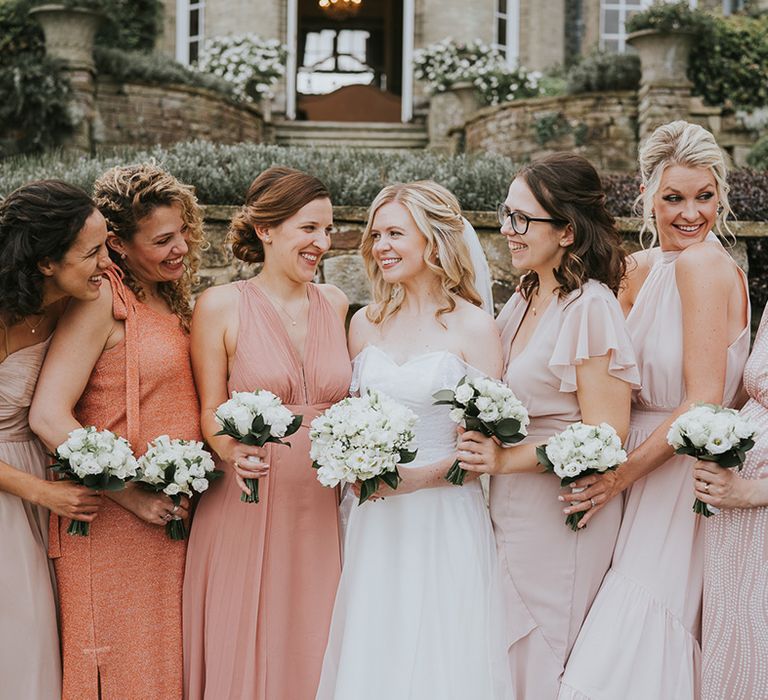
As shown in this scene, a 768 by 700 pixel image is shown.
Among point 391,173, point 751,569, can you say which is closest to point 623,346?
point 751,569

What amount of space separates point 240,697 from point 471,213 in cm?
388

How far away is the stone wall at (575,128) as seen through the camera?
12.7 meters

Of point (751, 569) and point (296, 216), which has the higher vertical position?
point (296, 216)

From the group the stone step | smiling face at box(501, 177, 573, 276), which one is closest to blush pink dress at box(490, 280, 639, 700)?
smiling face at box(501, 177, 573, 276)

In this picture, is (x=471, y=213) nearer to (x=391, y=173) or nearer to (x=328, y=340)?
(x=391, y=173)

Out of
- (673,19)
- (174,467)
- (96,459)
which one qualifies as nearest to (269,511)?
(174,467)

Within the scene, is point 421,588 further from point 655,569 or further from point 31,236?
point 31,236

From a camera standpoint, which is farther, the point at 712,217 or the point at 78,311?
the point at 712,217

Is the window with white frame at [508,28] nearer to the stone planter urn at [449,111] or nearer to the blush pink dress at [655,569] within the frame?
the stone planter urn at [449,111]

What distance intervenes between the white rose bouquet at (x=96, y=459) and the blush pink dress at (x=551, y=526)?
1.40 meters

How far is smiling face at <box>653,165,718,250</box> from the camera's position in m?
3.50

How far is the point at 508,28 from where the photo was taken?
54.9ft

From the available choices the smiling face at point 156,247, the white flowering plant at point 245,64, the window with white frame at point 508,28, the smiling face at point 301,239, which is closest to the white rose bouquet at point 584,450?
the smiling face at point 301,239

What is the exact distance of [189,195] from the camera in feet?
11.9
